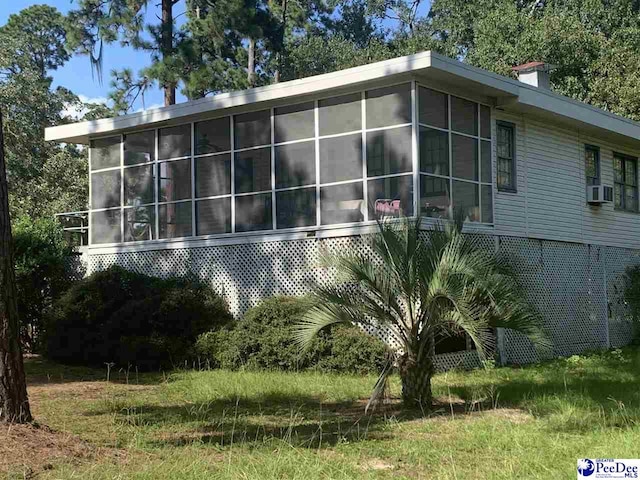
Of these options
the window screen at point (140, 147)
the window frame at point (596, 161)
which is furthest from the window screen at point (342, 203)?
the window frame at point (596, 161)

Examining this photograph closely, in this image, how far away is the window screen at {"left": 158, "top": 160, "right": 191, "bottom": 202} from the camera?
53.2ft

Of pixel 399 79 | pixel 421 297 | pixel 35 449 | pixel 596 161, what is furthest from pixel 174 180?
pixel 35 449

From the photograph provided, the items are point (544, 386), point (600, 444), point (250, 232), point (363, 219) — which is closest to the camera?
point (600, 444)

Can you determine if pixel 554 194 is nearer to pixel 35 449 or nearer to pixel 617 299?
pixel 617 299

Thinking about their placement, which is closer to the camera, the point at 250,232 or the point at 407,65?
the point at 407,65

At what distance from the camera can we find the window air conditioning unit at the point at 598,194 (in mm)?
17141

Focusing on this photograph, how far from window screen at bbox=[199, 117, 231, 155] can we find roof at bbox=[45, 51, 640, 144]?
26 cm

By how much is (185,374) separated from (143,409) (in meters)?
3.36

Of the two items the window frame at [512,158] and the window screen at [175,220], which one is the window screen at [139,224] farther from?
the window frame at [512,158]

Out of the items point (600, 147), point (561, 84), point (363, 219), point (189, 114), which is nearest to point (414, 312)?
point (363, 219)

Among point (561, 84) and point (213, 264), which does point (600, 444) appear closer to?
point (213, 264)

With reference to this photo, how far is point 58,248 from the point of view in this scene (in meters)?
17.7

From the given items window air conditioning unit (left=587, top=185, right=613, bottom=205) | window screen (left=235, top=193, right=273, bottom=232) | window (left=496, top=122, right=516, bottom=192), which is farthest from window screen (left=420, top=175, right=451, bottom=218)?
window air conditioning unit (left=587, top=185, right=613, bottom=205)

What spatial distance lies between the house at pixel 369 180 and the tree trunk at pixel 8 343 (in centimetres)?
692
